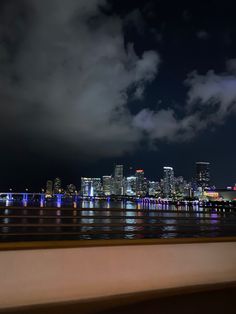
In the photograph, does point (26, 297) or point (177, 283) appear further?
point (177, 283)

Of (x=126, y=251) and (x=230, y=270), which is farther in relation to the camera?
(x=230, y=270)

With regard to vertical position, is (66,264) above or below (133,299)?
above

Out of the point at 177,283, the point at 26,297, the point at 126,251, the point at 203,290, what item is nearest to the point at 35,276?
the point at 26,297

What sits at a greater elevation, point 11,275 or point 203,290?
point 11,275

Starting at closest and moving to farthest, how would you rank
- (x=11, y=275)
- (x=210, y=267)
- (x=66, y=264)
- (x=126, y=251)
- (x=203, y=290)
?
(x=11, y=275) < (x=66, y=264) < (x=126, y=251) < (x=203, y=290) < (x=210, y=267)

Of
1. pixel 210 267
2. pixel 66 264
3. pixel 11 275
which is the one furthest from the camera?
pixel 210 267

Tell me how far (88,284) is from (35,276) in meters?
0.62

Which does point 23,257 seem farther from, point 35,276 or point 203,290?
point 203,290

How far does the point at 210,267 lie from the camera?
5.10 metres

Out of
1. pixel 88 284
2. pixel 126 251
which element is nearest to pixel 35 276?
pixel 88 284

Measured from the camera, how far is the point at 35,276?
3.89 m

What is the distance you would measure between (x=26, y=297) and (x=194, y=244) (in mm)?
2321

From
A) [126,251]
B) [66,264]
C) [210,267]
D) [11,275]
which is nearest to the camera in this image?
[11,275]

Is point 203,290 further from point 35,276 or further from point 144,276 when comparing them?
point 35,276
